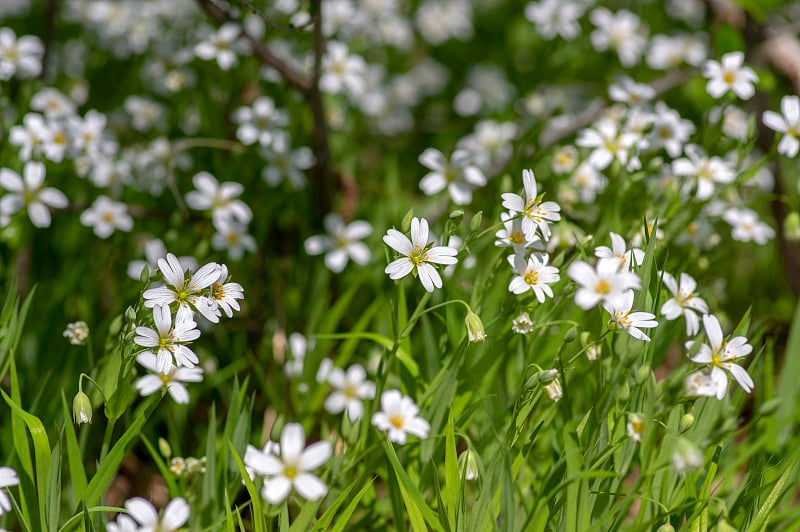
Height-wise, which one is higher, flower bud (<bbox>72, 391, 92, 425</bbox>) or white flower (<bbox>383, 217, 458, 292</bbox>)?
white flower (<bbox>383, 217, 458, 292</bbox>)

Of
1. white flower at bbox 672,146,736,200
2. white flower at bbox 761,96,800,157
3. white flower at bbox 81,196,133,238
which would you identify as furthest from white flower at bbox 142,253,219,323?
white flower at bbox 761,96,800,157

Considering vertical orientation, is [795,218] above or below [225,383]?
above

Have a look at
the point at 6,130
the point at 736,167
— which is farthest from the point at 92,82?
the point at 736,167

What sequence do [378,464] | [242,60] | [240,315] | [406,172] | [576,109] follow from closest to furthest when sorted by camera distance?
[378,464], [240,315], [242,60], [406,172], [576,109]

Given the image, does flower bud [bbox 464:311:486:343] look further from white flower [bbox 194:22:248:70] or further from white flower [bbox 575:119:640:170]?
white flower [bbox 194:22:248:70]

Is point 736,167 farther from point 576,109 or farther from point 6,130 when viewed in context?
point 6,130

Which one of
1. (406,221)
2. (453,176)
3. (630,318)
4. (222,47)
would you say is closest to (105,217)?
(222,47)

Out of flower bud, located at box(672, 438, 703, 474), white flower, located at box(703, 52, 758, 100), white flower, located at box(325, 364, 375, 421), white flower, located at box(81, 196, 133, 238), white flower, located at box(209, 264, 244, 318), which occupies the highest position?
white flower, located at box(703, 52, 758, 100)

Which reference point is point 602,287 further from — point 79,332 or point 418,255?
point 79,332
